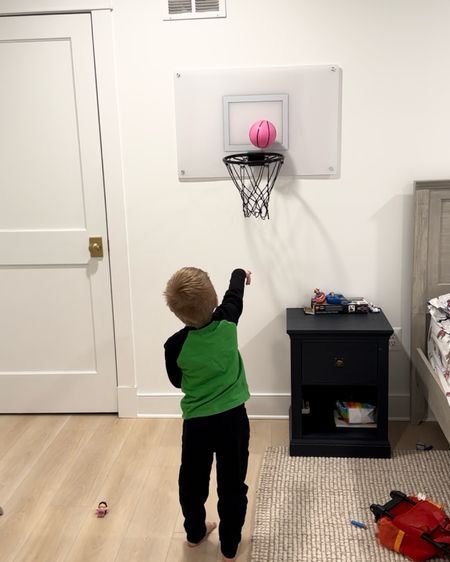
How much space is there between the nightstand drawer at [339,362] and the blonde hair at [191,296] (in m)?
0.95

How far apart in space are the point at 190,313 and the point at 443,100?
172cm

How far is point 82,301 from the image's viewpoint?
3.11 m

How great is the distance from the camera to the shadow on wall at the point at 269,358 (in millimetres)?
3059

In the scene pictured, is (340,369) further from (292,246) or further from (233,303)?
(233,303)

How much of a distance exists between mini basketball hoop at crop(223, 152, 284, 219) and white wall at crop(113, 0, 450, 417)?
5 centimetres

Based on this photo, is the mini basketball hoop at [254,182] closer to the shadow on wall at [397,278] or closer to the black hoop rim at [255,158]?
the black hoop rim at [255,158]

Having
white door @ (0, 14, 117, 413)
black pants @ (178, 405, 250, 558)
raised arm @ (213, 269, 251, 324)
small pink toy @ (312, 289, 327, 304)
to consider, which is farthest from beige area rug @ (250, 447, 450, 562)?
white door @ (0, 14, 117, 413)

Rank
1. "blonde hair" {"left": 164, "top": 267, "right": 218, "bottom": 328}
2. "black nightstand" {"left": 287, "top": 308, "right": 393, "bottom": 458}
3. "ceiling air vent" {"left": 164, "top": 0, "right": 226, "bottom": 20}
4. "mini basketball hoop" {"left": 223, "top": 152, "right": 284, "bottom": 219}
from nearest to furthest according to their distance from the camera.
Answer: "blonde hair" {"left": 164, "top": 267, "right": 218, "bottom": 328}, "black nightstand" {"left": 287, "top": 308, "right": 393, "bottom": 458}, "ceiling air vent" {"left": 164, "top": 0, "right": 226, "bottom": 20}, "mini basketball hoop" {"left": 223, "top": 152, "right": 284, "bottom": 219}

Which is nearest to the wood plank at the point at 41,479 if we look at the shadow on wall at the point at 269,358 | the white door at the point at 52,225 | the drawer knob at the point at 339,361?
the white door at the point at 52,225

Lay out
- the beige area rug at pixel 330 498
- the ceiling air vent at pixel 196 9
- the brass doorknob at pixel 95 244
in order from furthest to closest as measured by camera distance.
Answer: the brass doorknob at pixel 95 244 < the ceiling air vent at pixel 196 9 < the beige area rug at pixel 330 498

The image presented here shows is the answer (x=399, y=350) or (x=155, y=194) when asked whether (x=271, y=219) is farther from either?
A: (x=399, y=350)

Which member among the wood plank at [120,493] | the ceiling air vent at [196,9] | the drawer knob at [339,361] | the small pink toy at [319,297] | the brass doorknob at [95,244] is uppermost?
the ceiling air vent at [196,9]

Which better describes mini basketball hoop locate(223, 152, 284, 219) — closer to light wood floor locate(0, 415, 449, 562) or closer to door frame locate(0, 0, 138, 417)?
A: door frame locate(0, 0, 138, 417)

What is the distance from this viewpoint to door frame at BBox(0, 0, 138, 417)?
279cm
